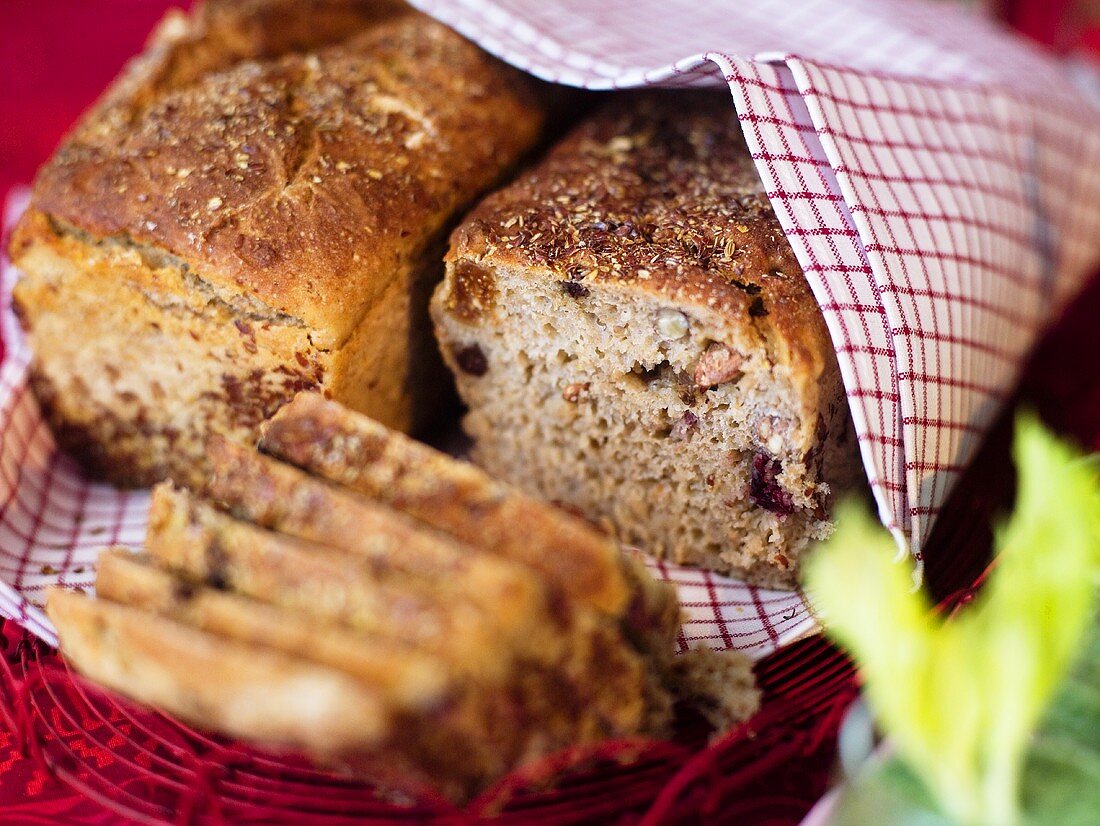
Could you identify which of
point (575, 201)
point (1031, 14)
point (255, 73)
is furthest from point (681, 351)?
point (1031, 14)

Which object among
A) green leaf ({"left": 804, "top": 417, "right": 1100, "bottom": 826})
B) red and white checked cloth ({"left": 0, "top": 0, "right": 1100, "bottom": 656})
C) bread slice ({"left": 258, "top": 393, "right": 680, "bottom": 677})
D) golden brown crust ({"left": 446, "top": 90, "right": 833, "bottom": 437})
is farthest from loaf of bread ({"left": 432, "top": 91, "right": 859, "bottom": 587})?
green leaf ({"left": 804, "top": 417, "right": 1100, "bottom": 826})

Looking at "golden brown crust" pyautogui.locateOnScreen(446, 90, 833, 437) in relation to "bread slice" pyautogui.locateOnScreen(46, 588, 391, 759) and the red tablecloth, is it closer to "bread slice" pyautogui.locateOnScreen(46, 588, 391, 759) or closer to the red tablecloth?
the red tablecloth

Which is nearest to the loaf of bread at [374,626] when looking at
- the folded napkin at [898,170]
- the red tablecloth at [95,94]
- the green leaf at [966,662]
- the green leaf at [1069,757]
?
the green leaf at [966,662]

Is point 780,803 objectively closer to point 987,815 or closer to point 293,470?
point 987,815

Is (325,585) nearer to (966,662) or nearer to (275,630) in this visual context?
(275,630)

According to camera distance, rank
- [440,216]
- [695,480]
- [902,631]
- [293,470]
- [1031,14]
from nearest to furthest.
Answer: [902,631] < [293,470] < [695,480] < [440,216] < [1031,14]

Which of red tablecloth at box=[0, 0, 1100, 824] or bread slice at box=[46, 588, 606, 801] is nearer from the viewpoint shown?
bread slice at box=[46, 588, 606, 801]
